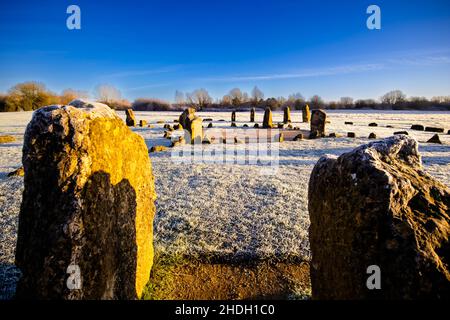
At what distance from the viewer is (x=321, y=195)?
277 centimetres

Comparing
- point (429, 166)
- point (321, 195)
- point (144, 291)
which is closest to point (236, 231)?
point (144, 291)

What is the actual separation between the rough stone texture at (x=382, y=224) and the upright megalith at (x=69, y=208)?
222cm

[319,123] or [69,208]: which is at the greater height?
[319,123]

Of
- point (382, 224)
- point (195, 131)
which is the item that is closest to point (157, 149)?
point (195, 131)

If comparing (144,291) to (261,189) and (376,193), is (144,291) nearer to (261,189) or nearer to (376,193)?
(376,193)

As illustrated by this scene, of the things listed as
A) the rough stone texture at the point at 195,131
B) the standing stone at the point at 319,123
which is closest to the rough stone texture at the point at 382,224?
the rough stone texture at the point at 195,131

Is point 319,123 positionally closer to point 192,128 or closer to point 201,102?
point 192,128

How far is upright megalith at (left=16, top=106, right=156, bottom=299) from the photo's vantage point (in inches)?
88.8

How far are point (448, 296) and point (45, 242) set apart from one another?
3.17 metres

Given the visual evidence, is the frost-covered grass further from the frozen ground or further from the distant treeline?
the distant treeline

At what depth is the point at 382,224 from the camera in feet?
7.03

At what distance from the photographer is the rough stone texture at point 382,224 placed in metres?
1.98

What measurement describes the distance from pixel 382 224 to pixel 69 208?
265 centimetres

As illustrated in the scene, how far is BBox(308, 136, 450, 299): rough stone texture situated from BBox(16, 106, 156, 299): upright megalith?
2.22 metres
